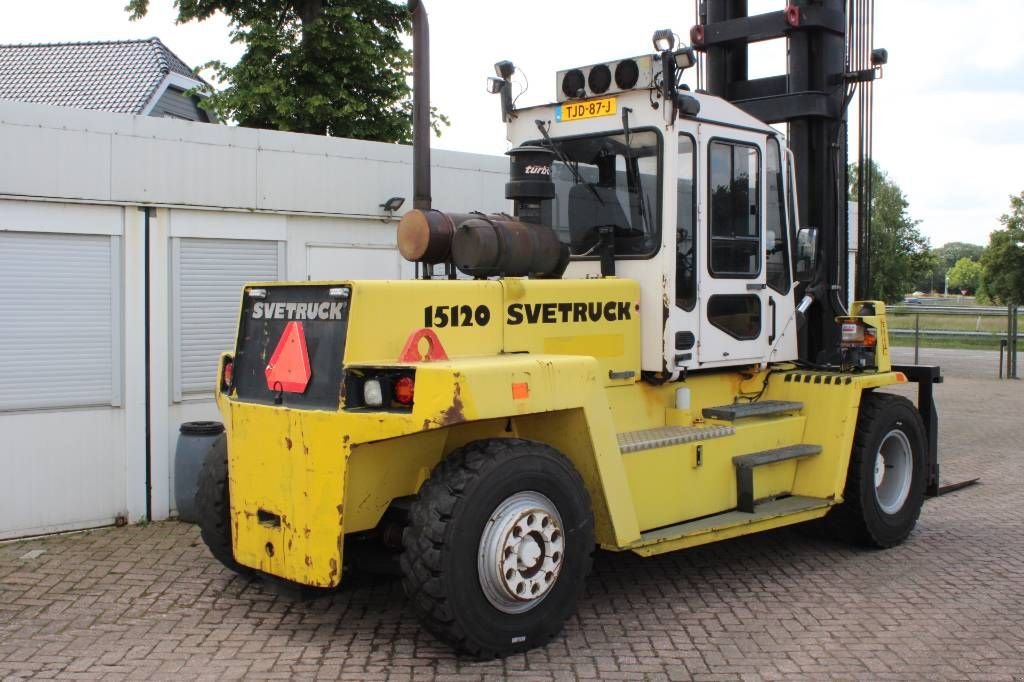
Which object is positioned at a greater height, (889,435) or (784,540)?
(889,435)

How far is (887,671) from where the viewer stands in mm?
5430

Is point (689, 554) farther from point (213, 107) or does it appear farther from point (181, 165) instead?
point (213, 107)

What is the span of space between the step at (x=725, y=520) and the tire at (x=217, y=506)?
2399 millimetres

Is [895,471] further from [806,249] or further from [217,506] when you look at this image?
[217,506]

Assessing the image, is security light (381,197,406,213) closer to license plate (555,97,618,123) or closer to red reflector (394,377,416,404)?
license plate (555,97,618,123)

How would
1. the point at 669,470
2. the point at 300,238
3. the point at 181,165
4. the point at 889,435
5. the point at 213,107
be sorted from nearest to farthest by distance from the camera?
the point at 669,470 → the point at 889,435 → the point at 181,165 → the point at 300,238 → the point at 213,107

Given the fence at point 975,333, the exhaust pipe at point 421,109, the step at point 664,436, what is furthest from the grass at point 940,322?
the step at point 664,436

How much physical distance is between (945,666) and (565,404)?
235cm

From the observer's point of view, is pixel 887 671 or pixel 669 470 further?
pixel 669 470

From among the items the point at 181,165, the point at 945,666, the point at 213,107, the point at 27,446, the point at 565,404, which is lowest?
the point at 945,666

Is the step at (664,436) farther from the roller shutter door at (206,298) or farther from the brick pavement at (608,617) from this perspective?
the roller shutter door at (206,298)

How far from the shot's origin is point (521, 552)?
5.46 meters

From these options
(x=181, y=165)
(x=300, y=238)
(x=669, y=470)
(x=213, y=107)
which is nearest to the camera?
(x=669, y=470)

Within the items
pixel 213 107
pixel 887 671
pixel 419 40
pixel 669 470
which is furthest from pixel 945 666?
pixel 213 107
